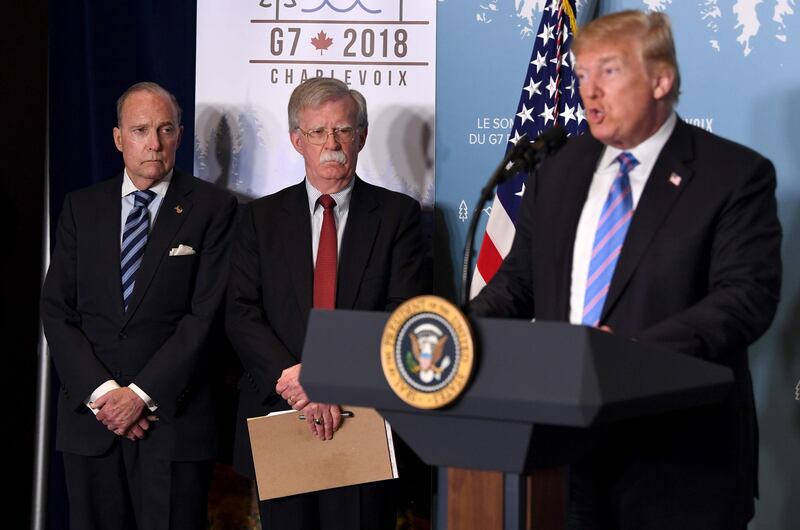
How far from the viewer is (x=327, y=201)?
12.5ft

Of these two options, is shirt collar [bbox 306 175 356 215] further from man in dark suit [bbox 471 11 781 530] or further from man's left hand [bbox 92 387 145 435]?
man in dark suit [bbox 471 11 781 530]

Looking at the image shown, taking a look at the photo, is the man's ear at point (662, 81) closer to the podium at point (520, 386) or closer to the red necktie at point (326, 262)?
the podium at point (520, 386)

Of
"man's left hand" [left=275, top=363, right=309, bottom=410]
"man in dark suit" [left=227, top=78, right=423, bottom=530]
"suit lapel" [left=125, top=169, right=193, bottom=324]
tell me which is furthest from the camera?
"suit lapel" [left=125, top=169, right=193, bottom=324]

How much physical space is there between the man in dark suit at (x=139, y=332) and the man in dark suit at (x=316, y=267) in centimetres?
16

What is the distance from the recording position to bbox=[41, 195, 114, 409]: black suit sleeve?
3.73 meters

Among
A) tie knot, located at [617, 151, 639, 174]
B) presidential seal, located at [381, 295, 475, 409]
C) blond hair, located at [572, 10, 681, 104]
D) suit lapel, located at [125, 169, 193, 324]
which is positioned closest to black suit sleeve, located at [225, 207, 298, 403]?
suit lapel, located at [125, 169, 193, 324]

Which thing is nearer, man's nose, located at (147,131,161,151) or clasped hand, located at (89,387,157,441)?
clasped hand, located at (89,387,157,441)

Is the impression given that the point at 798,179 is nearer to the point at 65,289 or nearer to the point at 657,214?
the point at 657,214

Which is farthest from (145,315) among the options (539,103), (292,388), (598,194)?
(598,194)

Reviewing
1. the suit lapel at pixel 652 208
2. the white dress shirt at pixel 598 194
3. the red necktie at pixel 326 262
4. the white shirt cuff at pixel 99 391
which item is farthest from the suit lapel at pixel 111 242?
the suit lapel at pixel 652 208

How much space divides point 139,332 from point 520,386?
2287 millimetres

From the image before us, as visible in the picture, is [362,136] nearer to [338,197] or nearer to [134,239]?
[338,197]

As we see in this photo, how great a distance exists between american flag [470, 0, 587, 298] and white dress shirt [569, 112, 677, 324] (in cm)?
152

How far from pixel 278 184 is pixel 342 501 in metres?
1.35
